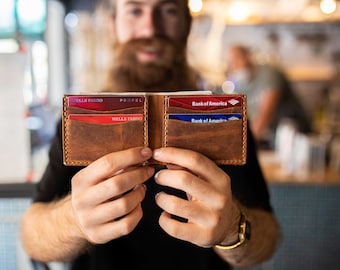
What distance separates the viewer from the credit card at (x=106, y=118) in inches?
18.6

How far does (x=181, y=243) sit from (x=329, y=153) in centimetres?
123

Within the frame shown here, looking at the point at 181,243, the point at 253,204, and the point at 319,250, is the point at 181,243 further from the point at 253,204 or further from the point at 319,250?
the point at 319,250

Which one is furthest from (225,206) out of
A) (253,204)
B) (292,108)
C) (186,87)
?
(292,108)

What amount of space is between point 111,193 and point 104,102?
11 centimetres

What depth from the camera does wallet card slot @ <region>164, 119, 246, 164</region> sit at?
0.48 m

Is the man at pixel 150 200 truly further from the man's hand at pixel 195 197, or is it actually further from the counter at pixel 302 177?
the counter at pixel 302 177

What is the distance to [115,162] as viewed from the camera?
0.46m

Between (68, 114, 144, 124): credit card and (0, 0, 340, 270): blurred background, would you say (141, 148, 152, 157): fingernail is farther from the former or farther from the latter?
(0, 0, 340, 270): blurred background

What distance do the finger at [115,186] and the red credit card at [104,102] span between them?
0.26 ft

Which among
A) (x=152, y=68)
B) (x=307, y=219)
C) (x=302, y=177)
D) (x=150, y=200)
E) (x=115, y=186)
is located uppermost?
(x=152, y=68)

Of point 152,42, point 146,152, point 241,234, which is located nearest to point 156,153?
point 146,152

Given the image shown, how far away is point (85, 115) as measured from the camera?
47 centimetres

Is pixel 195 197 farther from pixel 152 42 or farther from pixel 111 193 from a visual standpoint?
pixel 152 42

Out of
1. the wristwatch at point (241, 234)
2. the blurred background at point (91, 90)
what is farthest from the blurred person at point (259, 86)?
the wristwatch at point (241, 234)
